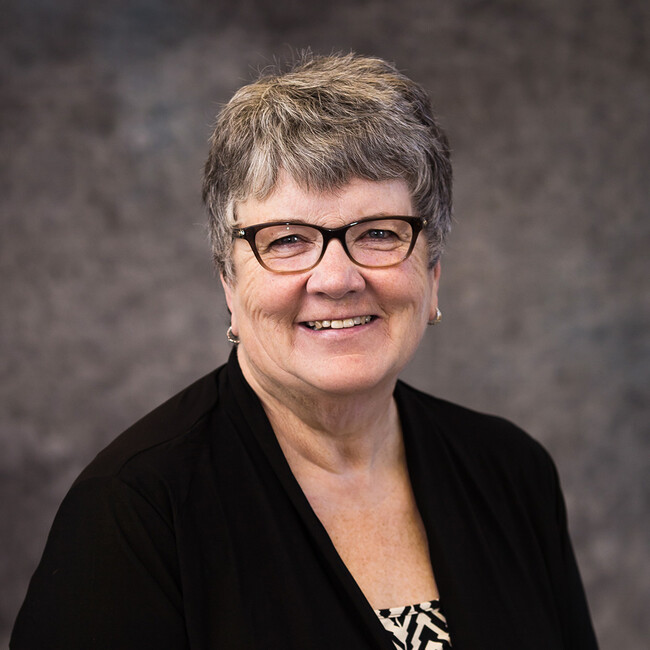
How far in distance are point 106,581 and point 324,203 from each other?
0.68 metres

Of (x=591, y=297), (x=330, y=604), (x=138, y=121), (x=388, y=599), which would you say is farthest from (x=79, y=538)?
(x=591, y=297)

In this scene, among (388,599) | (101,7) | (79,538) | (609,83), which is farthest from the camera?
(609,83)

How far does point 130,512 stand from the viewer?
1.39m

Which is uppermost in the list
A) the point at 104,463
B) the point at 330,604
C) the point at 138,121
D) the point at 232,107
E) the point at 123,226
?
the point at 138,121

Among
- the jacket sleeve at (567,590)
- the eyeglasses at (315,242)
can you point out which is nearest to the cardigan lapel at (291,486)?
the eyeglasses at (315,242)

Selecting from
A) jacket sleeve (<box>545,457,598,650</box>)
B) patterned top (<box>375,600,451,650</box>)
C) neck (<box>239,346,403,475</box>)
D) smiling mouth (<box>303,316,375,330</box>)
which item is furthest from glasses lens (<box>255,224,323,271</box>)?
jacket sleeve (<box>545,457,598,650</box>)

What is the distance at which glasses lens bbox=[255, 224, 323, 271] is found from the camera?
148 cm

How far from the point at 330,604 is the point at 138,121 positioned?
5.72ft

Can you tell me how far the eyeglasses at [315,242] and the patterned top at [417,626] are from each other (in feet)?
1.96

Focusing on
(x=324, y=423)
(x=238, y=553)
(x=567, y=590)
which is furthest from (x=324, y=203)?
(x=567, y=590)

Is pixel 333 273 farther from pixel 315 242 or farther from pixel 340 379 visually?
pixel 340 379

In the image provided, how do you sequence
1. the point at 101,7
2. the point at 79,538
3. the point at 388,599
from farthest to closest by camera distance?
the point at 101,7 < the point at 388,599 < the point at 79,538

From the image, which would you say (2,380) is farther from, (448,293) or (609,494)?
(609,494)

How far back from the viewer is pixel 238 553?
1442mm
